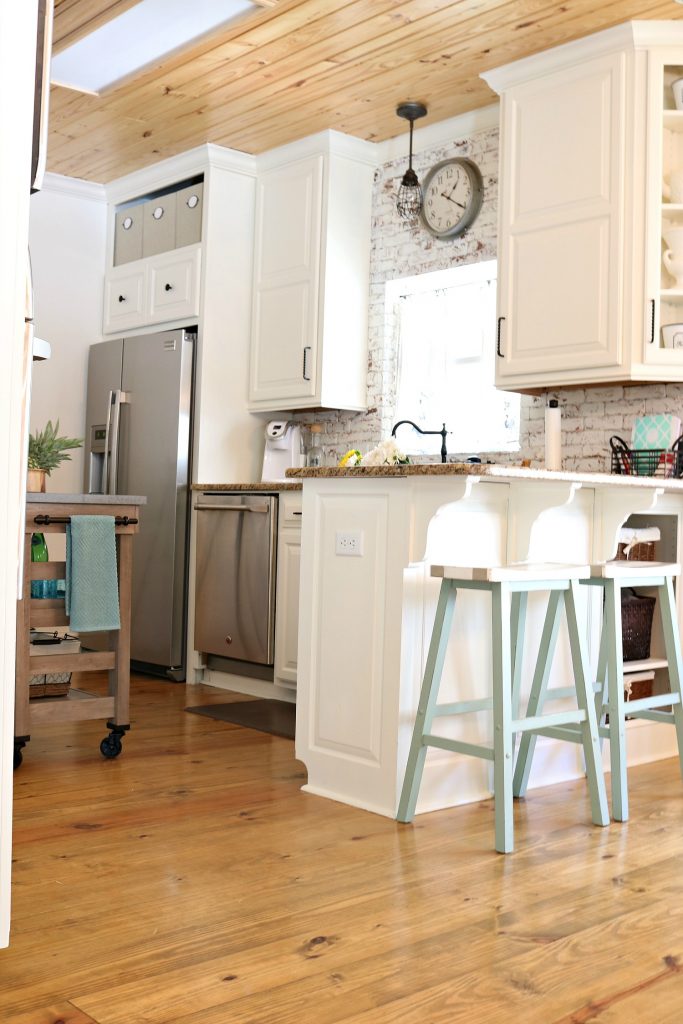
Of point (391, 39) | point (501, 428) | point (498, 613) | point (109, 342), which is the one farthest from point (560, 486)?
point (109, 342)

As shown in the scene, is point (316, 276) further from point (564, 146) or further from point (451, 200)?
point (564, 146)

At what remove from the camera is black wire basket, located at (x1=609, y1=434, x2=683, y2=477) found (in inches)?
148

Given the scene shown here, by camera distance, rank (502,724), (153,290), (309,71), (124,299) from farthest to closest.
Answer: (124,299)
(153,290)
(309,71)
(502,724)

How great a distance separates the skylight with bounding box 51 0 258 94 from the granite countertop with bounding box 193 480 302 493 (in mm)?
1808

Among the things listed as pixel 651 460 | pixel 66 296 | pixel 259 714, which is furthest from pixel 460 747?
pixel 66 296

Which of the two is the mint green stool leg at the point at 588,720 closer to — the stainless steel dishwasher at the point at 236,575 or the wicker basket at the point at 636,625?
the wicker basket at the point at 636,625

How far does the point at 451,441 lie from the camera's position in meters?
4.96

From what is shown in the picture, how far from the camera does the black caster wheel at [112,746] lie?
3.51 metres

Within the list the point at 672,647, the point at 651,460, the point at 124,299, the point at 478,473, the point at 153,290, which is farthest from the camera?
the point at 124,299

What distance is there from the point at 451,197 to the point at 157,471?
1.96m

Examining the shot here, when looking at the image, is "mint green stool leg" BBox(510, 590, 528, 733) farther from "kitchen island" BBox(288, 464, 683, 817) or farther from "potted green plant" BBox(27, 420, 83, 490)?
"potted green plant" BBox(27, 420, 83, 490)

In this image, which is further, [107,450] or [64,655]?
[107,450]

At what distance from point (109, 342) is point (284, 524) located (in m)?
1.80

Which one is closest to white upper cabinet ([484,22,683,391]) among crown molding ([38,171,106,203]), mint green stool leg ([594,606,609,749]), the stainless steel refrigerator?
mint green stool leg ([594,606,609,749])
